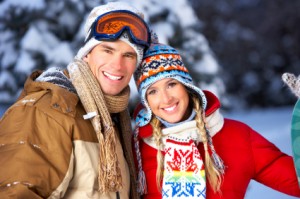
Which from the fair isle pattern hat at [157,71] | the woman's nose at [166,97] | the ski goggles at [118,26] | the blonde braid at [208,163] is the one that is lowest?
the blonde braid at [208,163]

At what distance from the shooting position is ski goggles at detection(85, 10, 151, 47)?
267 cm

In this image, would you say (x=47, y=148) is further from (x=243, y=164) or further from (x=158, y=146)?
(x=243, y=164)

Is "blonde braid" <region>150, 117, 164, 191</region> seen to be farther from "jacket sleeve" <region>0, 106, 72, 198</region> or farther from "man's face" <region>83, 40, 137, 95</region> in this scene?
"jacket sleeve" <region>0, 106, 72, 198</region>

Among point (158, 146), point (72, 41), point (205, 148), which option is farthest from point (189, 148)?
point (72, 41)

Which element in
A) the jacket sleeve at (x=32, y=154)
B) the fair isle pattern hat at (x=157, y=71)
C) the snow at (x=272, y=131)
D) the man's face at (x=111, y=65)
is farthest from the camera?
the snow at (x=272, y=131)

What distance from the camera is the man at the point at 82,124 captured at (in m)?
2.18

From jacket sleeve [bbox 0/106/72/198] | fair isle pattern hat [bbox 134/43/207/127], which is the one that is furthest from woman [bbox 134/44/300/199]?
jacket sleeve [bbox 0/106/72/198]

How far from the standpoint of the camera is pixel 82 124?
7.97ft

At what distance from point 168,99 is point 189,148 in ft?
1.11

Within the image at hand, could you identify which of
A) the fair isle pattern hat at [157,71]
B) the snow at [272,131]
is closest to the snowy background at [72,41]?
the snow at [272,131]

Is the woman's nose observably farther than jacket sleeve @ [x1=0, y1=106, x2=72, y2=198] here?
Yes

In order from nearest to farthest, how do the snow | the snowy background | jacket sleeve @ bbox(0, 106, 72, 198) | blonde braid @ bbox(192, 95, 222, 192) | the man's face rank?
jacket sleeve @ bbox(0, 106, 72, 198) → the man's face → blonde braid @ bbox(192, 95, 222, 192) → the snowy background → the snow

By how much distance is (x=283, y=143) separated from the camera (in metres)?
8.40

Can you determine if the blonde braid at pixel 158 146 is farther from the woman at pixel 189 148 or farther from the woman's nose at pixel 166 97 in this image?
the woman's nose at pixel 166 97
